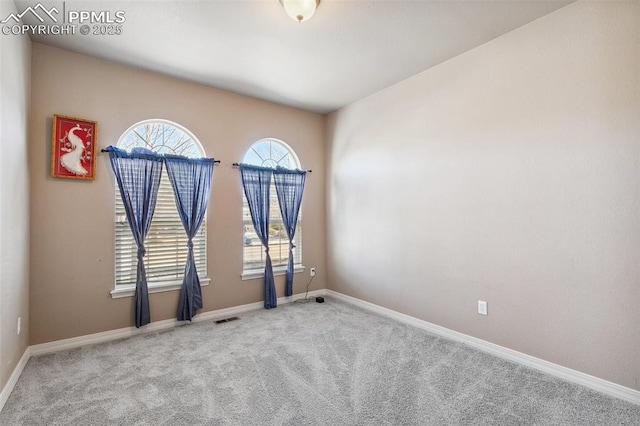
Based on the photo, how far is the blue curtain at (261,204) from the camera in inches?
160

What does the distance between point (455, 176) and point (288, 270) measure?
254cm

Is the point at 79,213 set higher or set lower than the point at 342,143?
lower

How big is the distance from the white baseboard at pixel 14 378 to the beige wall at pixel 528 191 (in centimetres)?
347

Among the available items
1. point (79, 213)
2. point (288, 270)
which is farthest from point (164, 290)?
point (288, 270)

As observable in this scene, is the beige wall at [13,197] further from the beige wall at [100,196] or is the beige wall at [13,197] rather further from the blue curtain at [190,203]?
the blue curtain at [190,203]

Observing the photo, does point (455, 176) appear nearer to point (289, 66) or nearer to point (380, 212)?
point (380, 212)

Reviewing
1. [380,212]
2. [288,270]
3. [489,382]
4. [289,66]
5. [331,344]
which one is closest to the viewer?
[489,382]

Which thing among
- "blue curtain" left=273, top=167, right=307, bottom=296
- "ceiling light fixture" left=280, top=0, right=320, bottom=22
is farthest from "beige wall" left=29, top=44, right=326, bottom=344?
"ceiling light fixture" left=280, top=0, right=320, bottom=22

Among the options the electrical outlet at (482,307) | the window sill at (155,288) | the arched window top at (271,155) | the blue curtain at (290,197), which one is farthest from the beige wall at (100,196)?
the electrical outlet at (482,307)

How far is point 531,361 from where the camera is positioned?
2561 millimetres

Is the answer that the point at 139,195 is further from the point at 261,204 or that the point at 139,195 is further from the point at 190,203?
the point at 261,204

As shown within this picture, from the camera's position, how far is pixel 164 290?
138 inches

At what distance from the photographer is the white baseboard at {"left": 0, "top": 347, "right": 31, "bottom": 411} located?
2.06 metres

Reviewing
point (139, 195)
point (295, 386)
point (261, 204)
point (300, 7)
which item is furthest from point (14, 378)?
point (300, 7)
